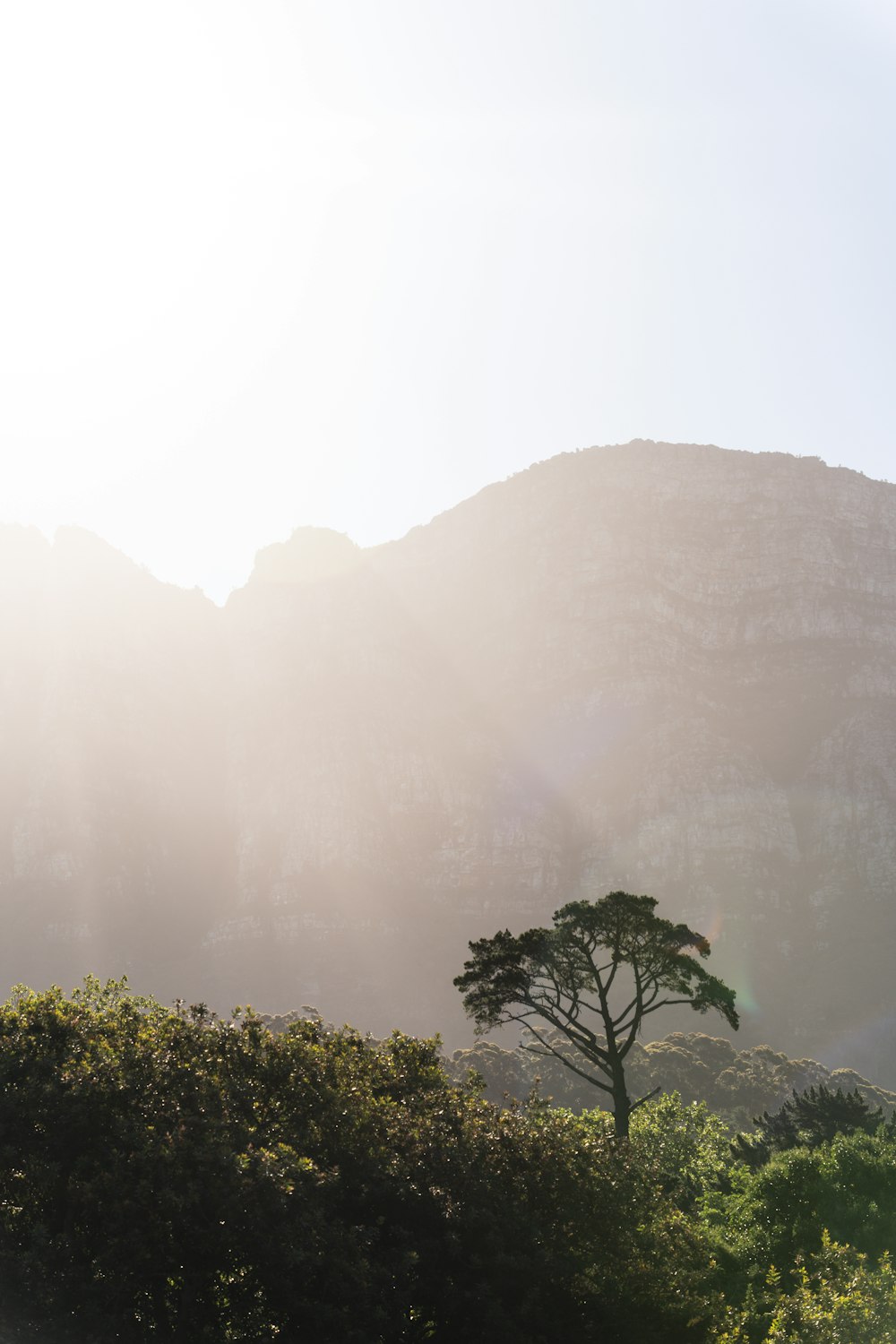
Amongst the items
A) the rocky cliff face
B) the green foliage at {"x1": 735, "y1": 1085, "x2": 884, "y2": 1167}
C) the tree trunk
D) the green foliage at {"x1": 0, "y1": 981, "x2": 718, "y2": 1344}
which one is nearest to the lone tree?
the tree trunk

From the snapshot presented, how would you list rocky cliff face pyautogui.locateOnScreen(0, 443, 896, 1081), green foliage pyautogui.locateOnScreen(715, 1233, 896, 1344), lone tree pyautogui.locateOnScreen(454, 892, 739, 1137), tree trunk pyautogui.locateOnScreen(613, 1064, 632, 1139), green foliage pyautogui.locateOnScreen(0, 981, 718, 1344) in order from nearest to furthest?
green foliage pyautogui.locateOnScreen(0, 981, 718, 1344) → green foliage pyautogui.locateOnScreen(715, 1233, 896, 1344) → tree trunk pyautogui.locateOnScreen(613, 1064, 632, 1139) → lone tree pyautogui.locateOnScreen(454, 892, 739, 1137) → rocky cliff face pyautogui.locateOnScreen(0, 443, 896, 1081)

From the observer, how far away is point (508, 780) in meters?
172

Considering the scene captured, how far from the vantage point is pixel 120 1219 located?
72.9 ft

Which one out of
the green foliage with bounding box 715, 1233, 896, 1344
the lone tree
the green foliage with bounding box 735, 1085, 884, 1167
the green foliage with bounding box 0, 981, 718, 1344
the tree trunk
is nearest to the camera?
the green foliage with bounding box 0, 981, 718, 1344

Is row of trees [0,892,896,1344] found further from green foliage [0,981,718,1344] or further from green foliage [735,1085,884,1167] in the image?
green foliage [735,1085,884,1167]

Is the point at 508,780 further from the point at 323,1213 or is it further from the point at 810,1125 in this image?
the point at 323,1213

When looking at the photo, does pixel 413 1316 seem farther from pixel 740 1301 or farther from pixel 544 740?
pixel 544 740

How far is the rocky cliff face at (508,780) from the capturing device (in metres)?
149

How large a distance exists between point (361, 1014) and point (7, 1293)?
12521 centimetres

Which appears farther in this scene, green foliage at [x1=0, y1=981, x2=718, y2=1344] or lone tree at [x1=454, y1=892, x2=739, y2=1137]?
lone tree at [x1=454, y1=892, x2=739, y2=1137]

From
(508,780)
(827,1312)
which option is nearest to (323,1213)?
(827,1312)

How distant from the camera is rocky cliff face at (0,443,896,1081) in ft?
488

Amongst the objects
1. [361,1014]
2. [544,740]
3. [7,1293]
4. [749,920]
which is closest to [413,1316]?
[7,1293]

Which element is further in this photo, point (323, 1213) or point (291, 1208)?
point (323, 1213)
